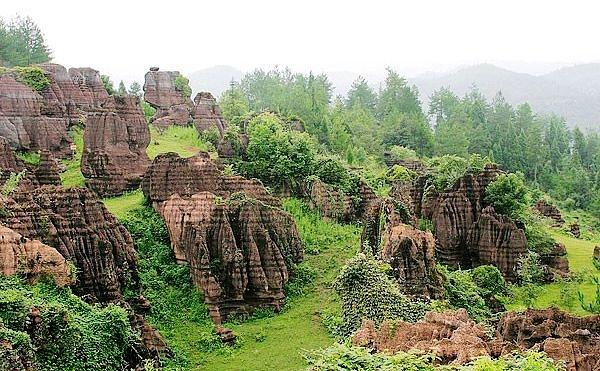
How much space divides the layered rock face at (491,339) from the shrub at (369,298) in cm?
263

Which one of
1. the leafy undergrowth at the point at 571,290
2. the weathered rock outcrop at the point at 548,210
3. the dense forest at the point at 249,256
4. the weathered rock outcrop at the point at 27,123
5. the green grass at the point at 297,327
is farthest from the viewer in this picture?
the weathered rock outcrop at the point at 548,210

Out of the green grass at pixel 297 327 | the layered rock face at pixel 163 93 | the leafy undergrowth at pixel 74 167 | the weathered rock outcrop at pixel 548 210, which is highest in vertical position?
the layered rock face at pixel 163 93

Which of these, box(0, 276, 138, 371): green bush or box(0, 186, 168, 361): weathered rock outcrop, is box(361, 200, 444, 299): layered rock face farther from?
box(0, 276, 138, 371): green bush

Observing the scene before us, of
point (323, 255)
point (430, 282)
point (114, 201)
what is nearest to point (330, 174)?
point (323, 255)

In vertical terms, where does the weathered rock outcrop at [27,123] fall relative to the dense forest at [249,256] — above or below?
above

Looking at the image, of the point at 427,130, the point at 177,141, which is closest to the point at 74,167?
the point at 177,141

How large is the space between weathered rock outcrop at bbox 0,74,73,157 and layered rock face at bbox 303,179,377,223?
1257 cm

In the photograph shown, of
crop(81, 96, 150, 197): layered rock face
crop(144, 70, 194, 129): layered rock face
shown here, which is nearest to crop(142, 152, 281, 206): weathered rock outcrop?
crop(81, 96, 150, 197): layered rock face

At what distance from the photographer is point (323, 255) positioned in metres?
28.1

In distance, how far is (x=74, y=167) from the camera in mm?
33625

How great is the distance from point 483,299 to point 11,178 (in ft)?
57.4

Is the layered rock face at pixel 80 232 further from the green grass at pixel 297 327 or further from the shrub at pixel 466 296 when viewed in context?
the shrub at pixel 466 296

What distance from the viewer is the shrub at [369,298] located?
1984cm

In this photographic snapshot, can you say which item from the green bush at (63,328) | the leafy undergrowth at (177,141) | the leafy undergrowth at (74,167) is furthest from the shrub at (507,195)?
the green bush at (63,328)
